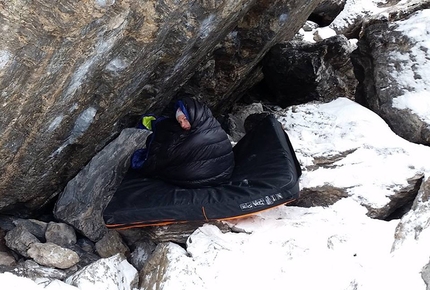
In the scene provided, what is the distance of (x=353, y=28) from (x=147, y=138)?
27.1 ft

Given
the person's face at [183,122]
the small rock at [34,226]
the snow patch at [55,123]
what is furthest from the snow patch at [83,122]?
the small rock at [34,226]

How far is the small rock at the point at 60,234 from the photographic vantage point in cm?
558

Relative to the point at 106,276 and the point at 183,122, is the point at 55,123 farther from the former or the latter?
the point at 106,276

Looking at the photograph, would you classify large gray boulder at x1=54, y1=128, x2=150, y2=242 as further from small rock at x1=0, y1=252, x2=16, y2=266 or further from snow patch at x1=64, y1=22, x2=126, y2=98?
snow patch at x1=64, y1=22, x2=126, y2=98

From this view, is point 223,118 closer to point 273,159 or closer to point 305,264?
point 273,159

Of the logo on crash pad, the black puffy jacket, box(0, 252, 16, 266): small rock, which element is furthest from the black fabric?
box(0, 252, 16, 266): small rock

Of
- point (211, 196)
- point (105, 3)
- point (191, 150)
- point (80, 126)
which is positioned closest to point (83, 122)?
point (80, 126)

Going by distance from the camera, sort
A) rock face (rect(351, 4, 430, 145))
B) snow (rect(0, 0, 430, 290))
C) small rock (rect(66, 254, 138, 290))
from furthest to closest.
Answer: rock face (rect(351, 4, 430, 145)) → small rock (rect(66, 254, 138, 290)) → snow (rect(0, 0, 430, 290))

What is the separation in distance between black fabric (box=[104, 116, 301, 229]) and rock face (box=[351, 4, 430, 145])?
2.23 m

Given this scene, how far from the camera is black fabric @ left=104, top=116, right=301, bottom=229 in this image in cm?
504

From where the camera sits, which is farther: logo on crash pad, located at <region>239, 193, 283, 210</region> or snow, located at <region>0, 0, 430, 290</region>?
logo on crash pad, located at <region>239, 193, 283, 210</region>

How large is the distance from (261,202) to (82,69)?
2.33 m

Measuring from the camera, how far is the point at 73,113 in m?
5.17

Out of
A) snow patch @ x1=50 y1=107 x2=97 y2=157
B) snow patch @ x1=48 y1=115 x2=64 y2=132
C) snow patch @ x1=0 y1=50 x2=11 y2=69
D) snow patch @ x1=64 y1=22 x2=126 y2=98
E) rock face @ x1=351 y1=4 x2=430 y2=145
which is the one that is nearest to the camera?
snow patch @ x1=0 y1=50 x2=11 y2=69
